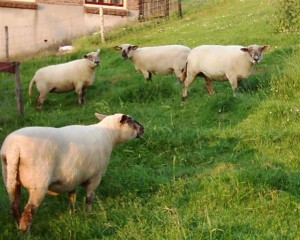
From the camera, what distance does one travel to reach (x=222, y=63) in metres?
11.3


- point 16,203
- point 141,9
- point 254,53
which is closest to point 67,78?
point 254,53

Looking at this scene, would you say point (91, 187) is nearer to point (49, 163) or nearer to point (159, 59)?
point (49, 163)

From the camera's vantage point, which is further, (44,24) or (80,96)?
(44,24)

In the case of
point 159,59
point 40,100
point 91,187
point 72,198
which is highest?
point 159,59

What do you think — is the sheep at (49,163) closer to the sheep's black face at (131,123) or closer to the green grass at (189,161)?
the green grass at (189,161)

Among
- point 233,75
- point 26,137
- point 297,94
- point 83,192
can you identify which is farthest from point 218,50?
point 26,137

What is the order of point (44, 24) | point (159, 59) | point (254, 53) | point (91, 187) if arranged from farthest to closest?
point (44, 24), point (159, 59), point (254, 53), point (91, 187)

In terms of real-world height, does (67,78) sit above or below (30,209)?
above

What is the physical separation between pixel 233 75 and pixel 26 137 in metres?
6.15

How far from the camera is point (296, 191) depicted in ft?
21.2

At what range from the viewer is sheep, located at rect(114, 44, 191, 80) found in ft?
43.0

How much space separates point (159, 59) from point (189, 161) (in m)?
5.71

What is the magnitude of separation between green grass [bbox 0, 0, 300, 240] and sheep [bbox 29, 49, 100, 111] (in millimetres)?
320

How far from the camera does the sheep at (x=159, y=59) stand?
43.0ft
